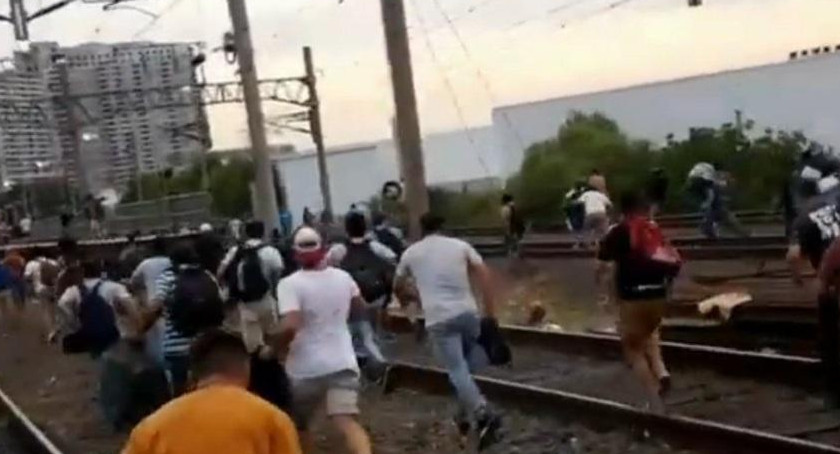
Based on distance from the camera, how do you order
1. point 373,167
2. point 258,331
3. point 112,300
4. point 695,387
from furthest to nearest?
point 373,167
point 695,387
point 112,300
point 258,331

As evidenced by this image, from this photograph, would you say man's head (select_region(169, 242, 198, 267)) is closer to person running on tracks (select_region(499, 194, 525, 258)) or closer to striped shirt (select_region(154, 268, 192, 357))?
striped shirt (select_region(154, 268, 192, 357))

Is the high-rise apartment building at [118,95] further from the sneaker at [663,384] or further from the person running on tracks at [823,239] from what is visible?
the person running on tracks at [823,239]

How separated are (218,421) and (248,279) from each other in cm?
996

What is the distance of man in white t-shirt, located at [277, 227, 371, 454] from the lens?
10570 millimetres

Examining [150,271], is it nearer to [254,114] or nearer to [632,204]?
[632,204]

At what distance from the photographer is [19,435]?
2053cm

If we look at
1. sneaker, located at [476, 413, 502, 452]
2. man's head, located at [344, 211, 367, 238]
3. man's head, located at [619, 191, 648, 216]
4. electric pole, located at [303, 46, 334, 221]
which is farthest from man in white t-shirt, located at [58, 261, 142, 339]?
electric pole, located at [303, 46, 334, 221]

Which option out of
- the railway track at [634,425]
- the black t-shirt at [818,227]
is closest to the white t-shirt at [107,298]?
the railway track at [634,425]

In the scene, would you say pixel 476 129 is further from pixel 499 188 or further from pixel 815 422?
pixel 815 422

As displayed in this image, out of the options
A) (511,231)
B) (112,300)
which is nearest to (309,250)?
(112,300)

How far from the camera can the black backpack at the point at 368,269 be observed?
16797 millimetres

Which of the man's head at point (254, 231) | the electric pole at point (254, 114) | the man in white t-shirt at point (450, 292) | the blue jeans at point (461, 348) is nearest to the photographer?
the man in white t-shirt at point (450, 292)

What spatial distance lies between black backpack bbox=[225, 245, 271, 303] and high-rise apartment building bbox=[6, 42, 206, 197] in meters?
41.5

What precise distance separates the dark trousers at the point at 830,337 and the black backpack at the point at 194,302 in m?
3.66
